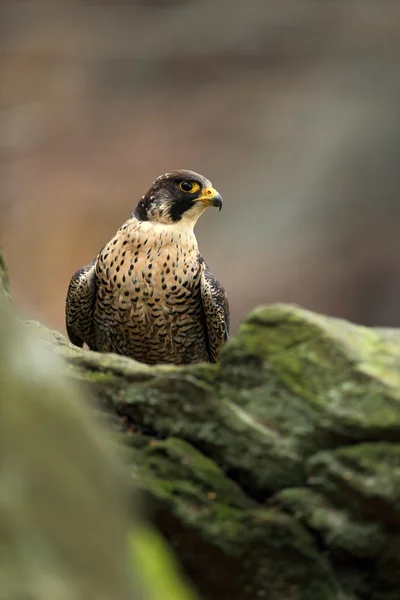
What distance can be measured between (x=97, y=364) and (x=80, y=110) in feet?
29.1

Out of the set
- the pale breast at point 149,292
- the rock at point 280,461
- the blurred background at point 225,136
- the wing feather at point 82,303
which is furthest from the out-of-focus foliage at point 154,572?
the blurred background at point 225,136

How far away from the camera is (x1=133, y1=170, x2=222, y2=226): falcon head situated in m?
3.71

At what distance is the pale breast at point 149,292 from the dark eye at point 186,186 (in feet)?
0.61

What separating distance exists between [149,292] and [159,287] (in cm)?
5

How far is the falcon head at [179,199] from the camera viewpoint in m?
3.71

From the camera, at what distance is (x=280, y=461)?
7.22ft

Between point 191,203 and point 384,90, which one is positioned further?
point 384,90

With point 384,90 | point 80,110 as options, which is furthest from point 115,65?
point 384,90

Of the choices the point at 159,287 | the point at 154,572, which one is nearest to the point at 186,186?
the point at 159,287

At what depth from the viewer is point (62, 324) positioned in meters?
9.84

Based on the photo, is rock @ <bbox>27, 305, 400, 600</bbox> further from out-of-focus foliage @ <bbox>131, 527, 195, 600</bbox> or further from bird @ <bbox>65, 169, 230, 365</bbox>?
bird @ <bbox>65, 169, 230, 365</bbox>

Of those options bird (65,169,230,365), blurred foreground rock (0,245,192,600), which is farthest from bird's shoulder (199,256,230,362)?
blurred foreground rock (0,245,192,600)

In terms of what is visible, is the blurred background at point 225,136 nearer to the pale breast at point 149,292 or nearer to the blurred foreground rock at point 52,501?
the pale breast at point 149,292

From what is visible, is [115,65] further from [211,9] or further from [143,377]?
[143,377]
